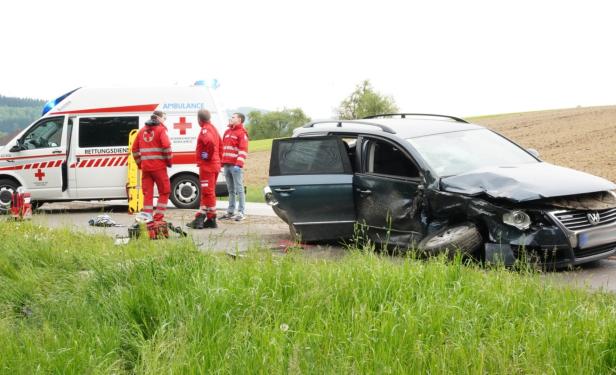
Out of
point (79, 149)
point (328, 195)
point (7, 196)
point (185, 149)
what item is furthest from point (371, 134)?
point (7, 196)

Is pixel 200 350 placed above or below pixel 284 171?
below

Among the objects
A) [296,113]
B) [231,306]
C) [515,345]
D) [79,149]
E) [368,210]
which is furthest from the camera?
[296,113]

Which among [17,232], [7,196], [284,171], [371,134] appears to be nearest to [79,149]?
[7,196]

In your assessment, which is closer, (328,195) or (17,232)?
(328,195)

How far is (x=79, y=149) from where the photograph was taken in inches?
602

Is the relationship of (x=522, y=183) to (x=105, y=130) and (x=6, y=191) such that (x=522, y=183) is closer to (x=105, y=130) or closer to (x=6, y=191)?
(x=105, y=130)

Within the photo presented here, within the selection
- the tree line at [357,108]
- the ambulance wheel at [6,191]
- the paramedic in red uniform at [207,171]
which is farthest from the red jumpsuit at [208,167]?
the tree line at [357,108]

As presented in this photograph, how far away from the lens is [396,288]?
17.0 ft

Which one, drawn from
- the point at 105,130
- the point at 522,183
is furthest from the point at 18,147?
the point at 522,183

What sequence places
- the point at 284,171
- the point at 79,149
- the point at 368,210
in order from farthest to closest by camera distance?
the point at 79,149, the point at 284,171, the point at 368,210

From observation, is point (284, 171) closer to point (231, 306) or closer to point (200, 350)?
point (231, 306)

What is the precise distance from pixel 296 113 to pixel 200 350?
11255 centimetres

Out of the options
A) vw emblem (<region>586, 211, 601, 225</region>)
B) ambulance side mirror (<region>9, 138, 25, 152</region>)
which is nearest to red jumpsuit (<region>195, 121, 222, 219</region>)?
ambulance side mirror (<region>9, 138, 25, 152</region>)

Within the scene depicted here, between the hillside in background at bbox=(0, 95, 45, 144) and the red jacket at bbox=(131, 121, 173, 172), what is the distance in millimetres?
128916
